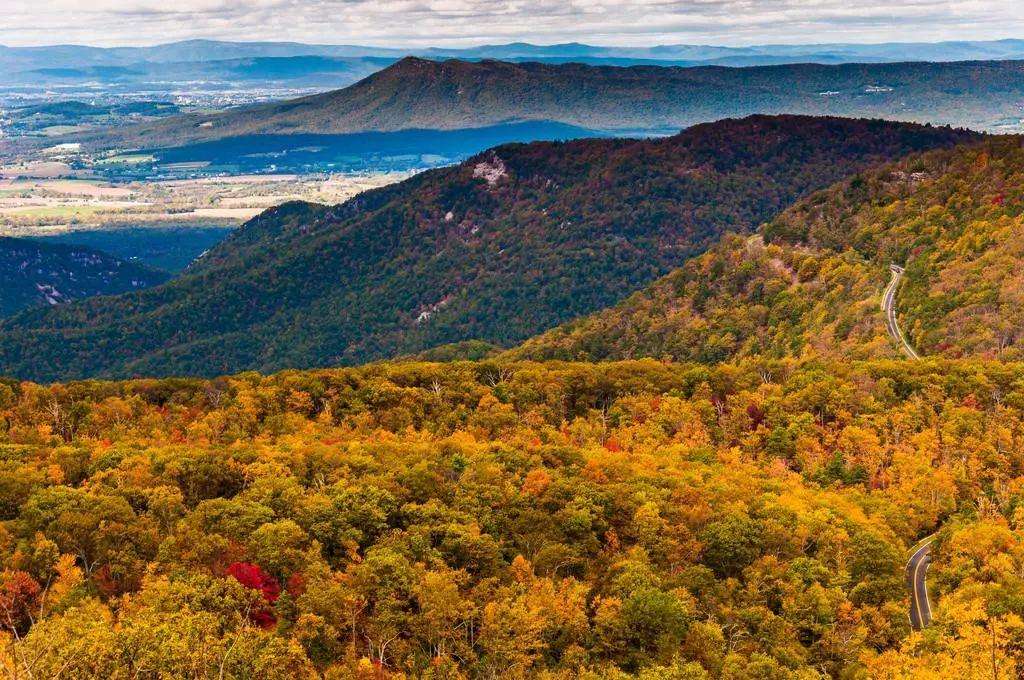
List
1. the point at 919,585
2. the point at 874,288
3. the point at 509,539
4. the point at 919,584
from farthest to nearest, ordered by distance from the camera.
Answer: the point at 874,288, the point at 919,584, the point at 919,585, the point at 509,539

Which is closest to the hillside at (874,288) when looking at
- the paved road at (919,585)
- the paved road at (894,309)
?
the paved road at (894,309)

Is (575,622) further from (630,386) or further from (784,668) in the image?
(630,386)

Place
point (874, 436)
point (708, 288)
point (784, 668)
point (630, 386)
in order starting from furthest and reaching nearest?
point (708, 288)
point (630, 386)
point (874, 436)
point (784, 668)

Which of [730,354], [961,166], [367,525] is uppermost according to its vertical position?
[961,166]

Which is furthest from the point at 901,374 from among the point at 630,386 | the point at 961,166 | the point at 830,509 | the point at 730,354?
the point at 961,166

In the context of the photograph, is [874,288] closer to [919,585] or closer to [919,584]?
[919,584]

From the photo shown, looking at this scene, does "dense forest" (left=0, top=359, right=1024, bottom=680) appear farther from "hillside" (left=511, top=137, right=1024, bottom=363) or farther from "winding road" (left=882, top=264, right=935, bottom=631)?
"hillside" (left=511, top=137, right=1024, bottom=363)

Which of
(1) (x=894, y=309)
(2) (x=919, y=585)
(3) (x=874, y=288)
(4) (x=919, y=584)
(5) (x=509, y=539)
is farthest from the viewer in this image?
(3) (x=874, y=288)

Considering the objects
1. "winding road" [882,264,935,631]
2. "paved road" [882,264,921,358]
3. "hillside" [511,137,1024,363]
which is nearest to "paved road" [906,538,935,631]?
"winding road" [882,264,935,631]

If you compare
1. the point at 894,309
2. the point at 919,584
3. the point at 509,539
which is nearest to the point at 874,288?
the point at 894,309
